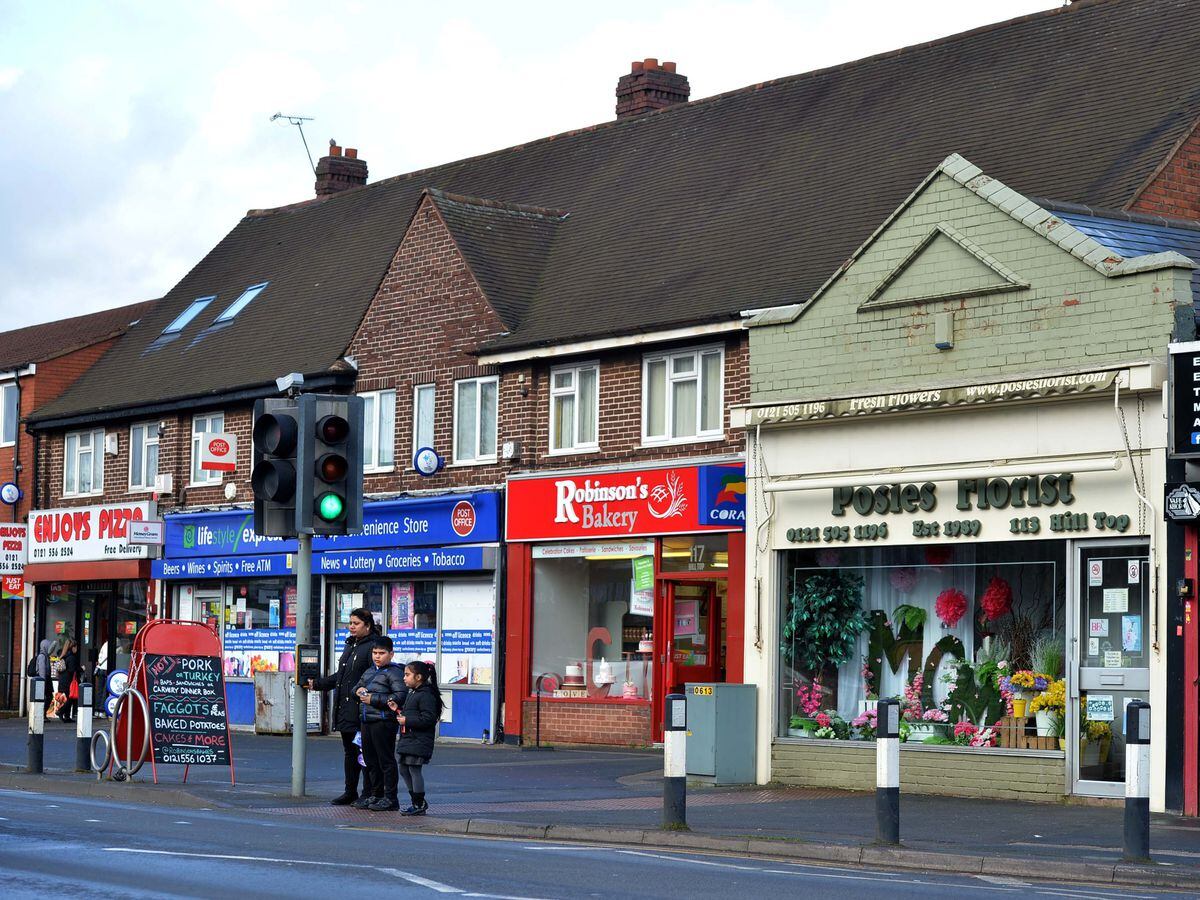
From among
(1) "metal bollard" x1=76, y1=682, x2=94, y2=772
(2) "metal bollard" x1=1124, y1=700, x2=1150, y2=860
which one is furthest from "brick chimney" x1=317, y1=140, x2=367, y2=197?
(2) "metal bollard" x1=1124, y1=700, x2=1150, y2=860

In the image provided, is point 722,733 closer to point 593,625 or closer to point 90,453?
point 593,625

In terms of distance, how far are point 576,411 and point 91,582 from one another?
14.6m

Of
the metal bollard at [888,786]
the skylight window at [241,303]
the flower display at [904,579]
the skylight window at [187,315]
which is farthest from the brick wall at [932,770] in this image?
the skylight window at [187,315]

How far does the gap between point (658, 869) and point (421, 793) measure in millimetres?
4627

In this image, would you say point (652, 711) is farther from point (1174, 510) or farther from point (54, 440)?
point (54, 440)

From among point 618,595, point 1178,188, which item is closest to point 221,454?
point 618,595

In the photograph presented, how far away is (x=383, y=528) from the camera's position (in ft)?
98.8

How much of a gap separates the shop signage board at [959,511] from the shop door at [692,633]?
4.69 meters

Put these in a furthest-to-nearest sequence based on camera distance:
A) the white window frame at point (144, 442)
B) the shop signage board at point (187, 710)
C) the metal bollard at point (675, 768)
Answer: the white window frame at point (144, 442) → the shop signage board at point (187, 710) → the metal bollard at point (675, 768)

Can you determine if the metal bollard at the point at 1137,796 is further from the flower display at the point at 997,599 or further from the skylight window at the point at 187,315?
the skylight window at the point at 187,315

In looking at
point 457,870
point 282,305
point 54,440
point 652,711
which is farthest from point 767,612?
point 54,440

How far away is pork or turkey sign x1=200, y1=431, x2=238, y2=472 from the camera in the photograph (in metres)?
32.9

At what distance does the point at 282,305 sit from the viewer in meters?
35.0

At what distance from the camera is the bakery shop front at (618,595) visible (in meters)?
24.8
